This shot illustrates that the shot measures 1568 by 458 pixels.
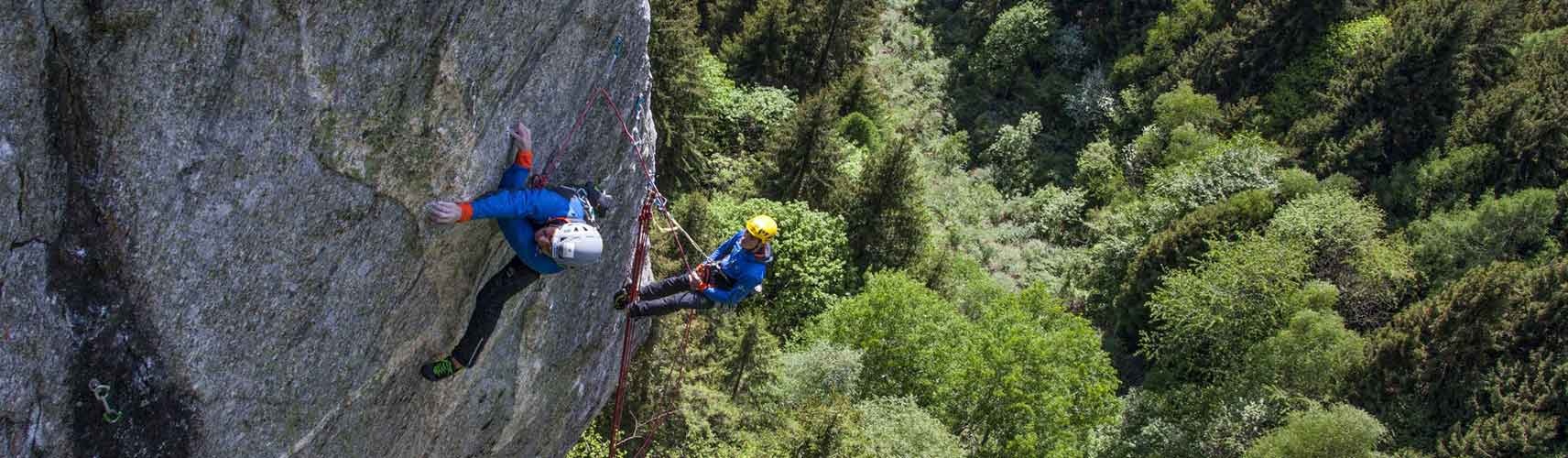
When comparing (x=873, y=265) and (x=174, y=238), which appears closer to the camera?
(x=174, y=238)

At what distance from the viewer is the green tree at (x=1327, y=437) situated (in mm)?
32938

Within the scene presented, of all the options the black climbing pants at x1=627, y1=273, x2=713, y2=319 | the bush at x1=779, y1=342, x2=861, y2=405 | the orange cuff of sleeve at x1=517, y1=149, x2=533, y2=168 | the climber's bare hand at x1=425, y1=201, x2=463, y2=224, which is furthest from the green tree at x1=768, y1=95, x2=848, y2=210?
the climber's bare hand at x1=425, y1=201, x2=463, y2=224

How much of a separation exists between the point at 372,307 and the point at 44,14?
3.38 meters

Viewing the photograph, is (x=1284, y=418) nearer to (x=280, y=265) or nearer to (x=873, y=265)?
(x=873, y=265)

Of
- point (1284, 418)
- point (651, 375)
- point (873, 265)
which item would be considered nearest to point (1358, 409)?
point (1284, 418)

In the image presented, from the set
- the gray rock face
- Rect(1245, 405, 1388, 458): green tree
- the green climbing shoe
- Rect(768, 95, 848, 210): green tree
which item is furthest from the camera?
Rect(768, 95, 848, 210): green tree

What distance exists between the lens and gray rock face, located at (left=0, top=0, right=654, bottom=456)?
703 centimetres

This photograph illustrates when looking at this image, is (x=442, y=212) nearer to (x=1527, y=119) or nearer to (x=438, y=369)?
(x=438, y=369)

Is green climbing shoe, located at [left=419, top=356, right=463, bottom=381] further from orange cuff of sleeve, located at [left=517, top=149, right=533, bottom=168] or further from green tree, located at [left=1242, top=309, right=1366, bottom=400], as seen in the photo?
green tree, located at [left=1242, top=309, right=1366, bottom=400]

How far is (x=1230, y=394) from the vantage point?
3772cm

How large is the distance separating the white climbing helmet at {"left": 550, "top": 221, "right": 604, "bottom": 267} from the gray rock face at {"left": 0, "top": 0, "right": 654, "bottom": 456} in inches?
32.5

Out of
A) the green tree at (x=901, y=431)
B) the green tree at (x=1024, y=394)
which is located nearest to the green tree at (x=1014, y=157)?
the green tree at (x=1024, y=394)

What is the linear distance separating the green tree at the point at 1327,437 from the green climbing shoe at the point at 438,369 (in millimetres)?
29673

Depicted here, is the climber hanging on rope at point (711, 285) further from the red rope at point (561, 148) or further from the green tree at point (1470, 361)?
the green tree at point (1470, 361)
